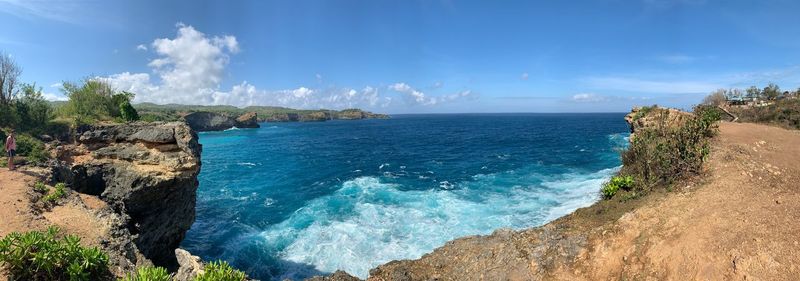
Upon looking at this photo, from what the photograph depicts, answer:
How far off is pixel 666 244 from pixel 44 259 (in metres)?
15.7

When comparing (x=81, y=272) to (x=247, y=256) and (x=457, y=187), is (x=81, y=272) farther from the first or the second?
(x=457, y=187)

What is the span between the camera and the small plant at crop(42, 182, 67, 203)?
13.5m

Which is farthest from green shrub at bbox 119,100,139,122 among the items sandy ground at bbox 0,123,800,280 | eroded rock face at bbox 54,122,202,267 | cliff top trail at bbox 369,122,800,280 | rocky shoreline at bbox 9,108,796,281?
cliff top trail at bbox 369,122,800,280

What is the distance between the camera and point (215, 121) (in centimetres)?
11894

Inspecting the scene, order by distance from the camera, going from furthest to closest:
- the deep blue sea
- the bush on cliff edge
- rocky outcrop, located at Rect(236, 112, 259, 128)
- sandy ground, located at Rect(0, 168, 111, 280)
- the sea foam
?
rocky outcrop, located at Rect(236, 112, 259, 128) → the deep blue sea → the sea foam → the bush on cliff edge → sandy ground, located at Rect(0, 168, 111, 280)

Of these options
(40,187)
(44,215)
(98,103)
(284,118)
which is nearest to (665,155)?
(44,215)

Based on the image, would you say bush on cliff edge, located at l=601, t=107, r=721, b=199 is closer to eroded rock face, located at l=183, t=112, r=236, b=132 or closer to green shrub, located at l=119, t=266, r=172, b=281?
green shrub, located at l=119, t=266, r=172, b=281

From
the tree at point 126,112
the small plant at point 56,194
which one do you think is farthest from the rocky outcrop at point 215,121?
the small plant at point 56,194

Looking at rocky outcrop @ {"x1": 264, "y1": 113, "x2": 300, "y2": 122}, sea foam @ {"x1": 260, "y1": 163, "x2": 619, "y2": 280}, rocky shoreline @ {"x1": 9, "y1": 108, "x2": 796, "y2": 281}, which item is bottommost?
sea foam @ {"x1": 260, "y1": 163, "x2": 619, "y2": 280}

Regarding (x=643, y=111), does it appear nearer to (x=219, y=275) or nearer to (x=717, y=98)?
(x=717, y=98)

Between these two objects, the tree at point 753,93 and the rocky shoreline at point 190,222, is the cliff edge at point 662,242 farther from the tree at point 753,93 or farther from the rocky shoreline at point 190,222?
the tree at point 753,93

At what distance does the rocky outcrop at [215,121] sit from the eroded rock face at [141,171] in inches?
3943

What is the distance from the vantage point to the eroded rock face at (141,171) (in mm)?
17281

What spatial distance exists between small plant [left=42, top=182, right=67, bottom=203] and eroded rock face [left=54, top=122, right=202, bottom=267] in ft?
8.24
